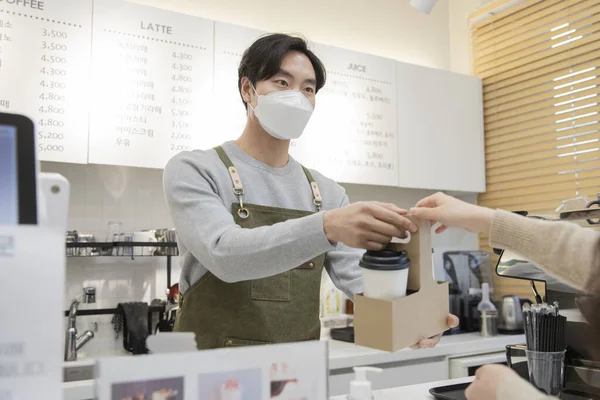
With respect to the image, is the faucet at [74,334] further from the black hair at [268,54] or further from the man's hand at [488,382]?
the man's hand at [488,382]

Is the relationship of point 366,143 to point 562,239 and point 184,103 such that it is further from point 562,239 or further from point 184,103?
point 562,239

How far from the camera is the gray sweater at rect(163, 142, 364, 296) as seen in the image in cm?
115

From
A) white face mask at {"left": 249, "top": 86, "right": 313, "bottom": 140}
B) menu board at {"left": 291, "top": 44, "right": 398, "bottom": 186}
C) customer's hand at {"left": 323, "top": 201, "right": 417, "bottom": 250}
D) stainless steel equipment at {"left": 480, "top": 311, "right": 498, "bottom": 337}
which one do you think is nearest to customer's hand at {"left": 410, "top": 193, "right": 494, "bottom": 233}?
customer's hand at {"left": 323, "top": 201, "right": 417, "bottom": 250}

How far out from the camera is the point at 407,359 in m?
2.56

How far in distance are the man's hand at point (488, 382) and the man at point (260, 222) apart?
0.19 metres

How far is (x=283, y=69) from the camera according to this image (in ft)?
5.32

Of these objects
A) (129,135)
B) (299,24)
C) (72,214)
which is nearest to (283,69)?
(129,135)

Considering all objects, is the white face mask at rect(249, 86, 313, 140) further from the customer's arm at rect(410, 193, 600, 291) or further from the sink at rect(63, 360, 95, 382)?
the sink at rect(63, 360, 95, 382)

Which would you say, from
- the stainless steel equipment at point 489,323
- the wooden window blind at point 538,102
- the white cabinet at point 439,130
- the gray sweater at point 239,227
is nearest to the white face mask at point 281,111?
the gray sweater at point 239,227

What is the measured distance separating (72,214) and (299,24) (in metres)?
1.69

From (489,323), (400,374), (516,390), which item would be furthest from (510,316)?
(516,390)

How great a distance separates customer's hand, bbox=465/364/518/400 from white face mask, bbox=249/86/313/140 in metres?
0.92

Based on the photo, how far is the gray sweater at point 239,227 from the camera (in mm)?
1146

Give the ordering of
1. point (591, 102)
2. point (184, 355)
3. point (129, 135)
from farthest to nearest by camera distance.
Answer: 1. point (591, 102)
2. point (129, 135)
3. point (184, 355)
